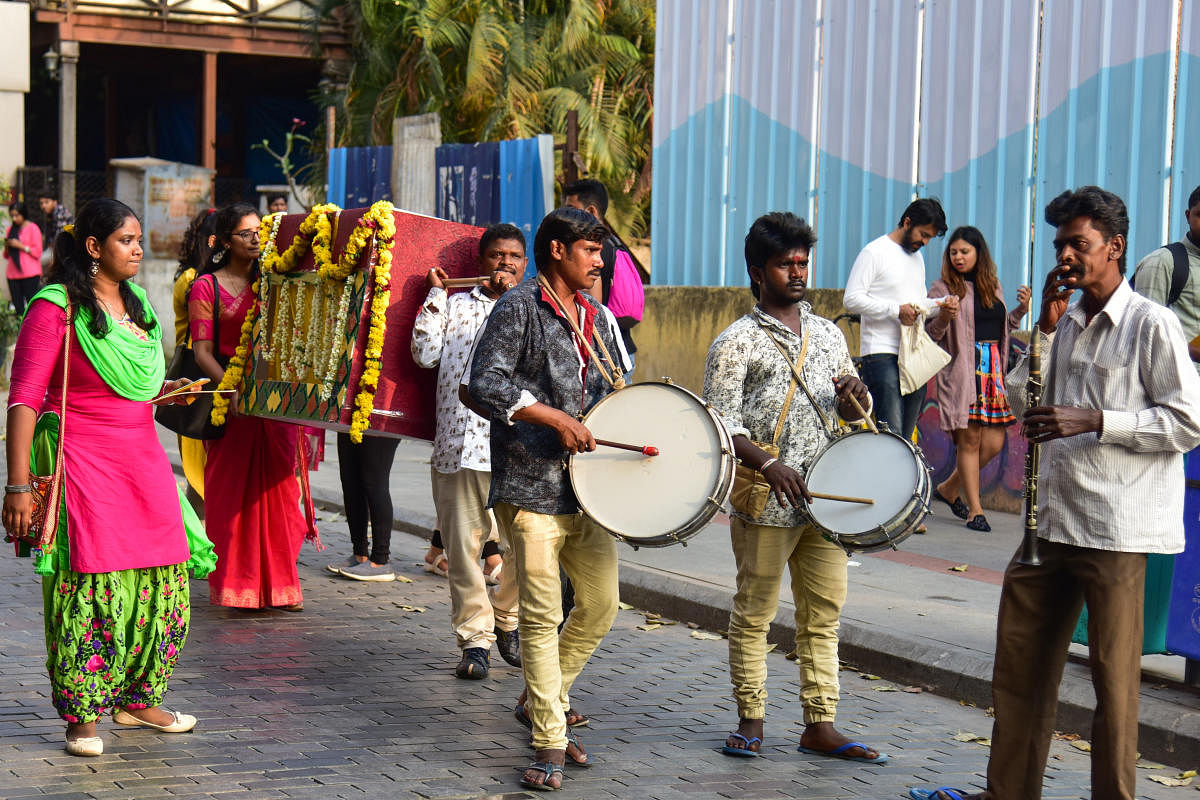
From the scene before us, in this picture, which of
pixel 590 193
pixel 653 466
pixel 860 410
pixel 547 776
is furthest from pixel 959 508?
pixel 547 776

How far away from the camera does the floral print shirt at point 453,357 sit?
20.8ft

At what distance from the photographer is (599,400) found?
5148 mm

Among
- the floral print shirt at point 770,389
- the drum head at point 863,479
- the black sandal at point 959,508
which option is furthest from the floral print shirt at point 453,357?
the black sandal at point 959,508

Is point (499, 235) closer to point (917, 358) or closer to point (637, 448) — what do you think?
point (637, 448)

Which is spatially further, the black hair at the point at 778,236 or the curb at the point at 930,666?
the curb at the point at 930,666

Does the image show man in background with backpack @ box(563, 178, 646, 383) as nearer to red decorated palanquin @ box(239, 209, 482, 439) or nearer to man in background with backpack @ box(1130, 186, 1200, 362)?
red decorated palanquin @ box(239, 209, 482, 439)

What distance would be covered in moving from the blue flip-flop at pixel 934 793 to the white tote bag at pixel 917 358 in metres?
4.78

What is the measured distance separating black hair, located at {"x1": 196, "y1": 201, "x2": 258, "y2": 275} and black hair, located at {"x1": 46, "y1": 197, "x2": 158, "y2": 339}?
82.0 inches

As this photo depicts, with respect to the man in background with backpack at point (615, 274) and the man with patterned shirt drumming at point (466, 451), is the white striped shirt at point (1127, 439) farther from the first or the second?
the man in background with backpack at point (615, 274)

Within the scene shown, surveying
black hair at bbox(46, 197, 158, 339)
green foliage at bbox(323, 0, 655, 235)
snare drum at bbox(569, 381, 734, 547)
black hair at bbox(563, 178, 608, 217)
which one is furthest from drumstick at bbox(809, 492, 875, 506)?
green foliage at bbox(323, 0, 655, 235)

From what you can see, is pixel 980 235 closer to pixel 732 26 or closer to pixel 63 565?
pixel 732 26

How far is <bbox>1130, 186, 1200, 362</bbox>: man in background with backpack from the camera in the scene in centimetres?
686

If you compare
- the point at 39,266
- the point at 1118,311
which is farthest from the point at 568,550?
the point at 39,266

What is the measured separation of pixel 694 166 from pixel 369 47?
1457 centimetres
